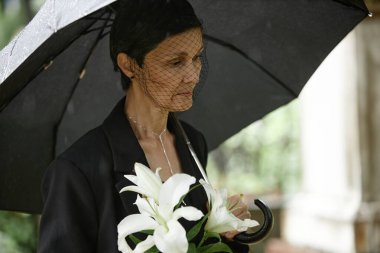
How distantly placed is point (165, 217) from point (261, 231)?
469 mm

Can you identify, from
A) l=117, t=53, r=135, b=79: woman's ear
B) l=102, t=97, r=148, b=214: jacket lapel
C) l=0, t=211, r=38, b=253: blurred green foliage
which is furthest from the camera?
l=0, t=211, r=38, b=253: blurred green foliage

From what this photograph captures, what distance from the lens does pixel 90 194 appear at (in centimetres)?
254

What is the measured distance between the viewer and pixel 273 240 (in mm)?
7645

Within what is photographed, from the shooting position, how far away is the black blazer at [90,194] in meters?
2.49

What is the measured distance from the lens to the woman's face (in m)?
2.63

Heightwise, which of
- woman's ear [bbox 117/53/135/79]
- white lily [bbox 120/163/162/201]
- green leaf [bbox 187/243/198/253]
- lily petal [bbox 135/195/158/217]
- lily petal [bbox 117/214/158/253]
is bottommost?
green leaf [bbox 187/243/198/253]

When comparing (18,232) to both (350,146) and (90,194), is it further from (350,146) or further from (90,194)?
(90,194)

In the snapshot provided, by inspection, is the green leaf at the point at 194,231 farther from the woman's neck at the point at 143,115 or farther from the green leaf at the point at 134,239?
the woman's neck at the point at 143,115

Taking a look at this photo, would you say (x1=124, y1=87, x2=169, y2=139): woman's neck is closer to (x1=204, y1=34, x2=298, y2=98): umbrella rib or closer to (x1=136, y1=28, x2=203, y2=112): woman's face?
(x1=136, y1=28, x2=203, y2=112): woman's face

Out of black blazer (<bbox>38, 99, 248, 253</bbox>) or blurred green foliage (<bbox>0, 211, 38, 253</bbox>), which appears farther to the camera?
blurred green foliage (<bbox>0, 211, 38, 253</bbox>)

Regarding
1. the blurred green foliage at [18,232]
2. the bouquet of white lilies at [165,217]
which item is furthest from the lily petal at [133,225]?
the blurred green foliage at [18,232]

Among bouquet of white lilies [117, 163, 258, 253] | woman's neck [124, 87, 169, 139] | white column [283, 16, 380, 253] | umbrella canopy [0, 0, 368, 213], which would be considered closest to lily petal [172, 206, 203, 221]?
bouquet of white lilies [117, 163, 258, 253]

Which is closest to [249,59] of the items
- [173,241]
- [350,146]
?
[173,241]

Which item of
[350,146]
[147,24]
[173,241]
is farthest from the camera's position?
[350,146]
